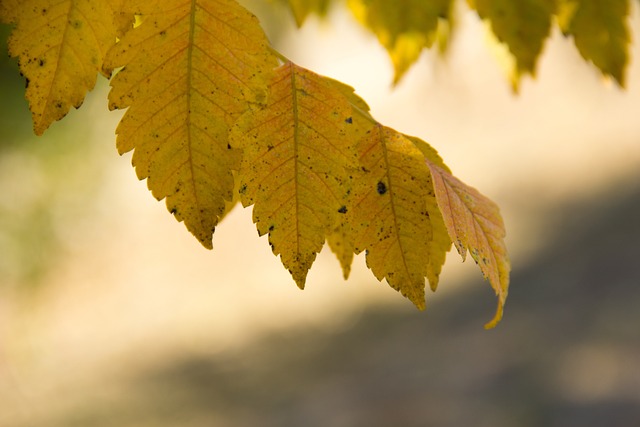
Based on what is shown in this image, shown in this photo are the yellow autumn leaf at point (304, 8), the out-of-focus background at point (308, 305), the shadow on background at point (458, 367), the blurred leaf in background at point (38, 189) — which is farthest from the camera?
the blurred leaf in background at point (38, 189)

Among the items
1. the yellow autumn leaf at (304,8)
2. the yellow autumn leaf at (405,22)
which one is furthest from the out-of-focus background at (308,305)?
the yellow autumn leaf at (405,22)

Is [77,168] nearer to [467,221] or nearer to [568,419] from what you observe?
[568,419]

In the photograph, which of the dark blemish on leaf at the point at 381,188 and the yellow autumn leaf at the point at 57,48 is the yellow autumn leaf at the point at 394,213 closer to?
the dark blemish on leaf at the point at 381,188

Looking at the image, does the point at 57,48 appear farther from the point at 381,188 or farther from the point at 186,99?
the point at 381,188

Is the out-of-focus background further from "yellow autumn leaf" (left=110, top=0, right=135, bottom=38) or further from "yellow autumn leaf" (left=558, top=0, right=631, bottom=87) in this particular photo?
"yellow autumn leaf" (left=110, top=0, right=135, bottom=38)

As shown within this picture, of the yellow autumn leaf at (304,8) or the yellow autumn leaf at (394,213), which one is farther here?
the yellow autumn leaf at (304,8)

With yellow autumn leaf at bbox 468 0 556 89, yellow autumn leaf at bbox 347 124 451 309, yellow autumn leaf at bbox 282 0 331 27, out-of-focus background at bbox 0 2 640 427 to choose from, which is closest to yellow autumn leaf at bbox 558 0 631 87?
yellow autumn leaf at bbox 468 0 556 89

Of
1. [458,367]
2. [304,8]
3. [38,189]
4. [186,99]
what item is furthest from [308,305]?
[186,99]
